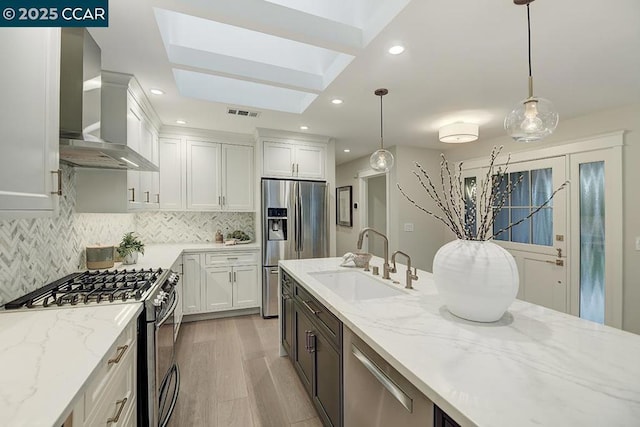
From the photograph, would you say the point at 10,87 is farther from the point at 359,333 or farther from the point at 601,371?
the point at 601,371

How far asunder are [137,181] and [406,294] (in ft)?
8.63

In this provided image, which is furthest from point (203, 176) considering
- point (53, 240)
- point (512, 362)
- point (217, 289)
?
point (512, 362)

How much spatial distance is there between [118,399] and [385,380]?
43.8 inches

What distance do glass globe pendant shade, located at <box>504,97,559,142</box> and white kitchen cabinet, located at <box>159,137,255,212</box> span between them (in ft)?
10.6

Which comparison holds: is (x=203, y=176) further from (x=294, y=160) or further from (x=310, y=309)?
(x=310, y=309)

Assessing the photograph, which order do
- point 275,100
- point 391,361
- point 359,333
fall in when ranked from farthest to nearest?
point 275,100
point 359,333
point 391,361

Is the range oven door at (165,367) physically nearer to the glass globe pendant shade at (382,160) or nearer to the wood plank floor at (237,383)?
the wood plank floor at (237,383)

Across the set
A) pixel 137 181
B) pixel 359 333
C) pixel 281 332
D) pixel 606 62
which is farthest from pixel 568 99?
pixel 137 181

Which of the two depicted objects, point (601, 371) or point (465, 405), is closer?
point (465, 405)

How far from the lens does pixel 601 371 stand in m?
0.81

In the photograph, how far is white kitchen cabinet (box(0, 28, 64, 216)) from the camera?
975 millimetres

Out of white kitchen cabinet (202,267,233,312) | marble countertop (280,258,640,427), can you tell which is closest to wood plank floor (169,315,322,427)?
white kitchen cabinet (202,267,233,312)

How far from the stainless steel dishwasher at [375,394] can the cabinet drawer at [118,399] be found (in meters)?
0.97

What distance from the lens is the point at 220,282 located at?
3.61 metres
